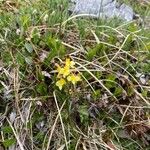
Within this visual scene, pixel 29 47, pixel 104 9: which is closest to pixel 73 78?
pixel 29 47

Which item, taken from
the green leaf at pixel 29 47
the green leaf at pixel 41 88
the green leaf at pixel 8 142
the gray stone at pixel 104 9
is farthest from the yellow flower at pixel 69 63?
the gray stone at pixel 104 9

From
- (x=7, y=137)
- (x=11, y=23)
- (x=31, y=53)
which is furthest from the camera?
(x=11, y=23)

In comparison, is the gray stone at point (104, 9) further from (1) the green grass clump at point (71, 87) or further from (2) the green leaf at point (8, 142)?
(2) the green leaf at point (8, 142)

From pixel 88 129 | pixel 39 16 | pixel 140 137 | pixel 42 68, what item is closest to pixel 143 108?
pixel 140 137

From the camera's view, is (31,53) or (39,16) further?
(39,16)

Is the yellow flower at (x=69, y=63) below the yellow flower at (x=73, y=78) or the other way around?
the other way around

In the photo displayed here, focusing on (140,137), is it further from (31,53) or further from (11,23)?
(11,23)

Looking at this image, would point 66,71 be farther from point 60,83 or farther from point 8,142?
point 8,142

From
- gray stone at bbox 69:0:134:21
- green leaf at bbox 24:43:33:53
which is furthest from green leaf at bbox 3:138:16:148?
gray stone at bbox 69:0:134:21
